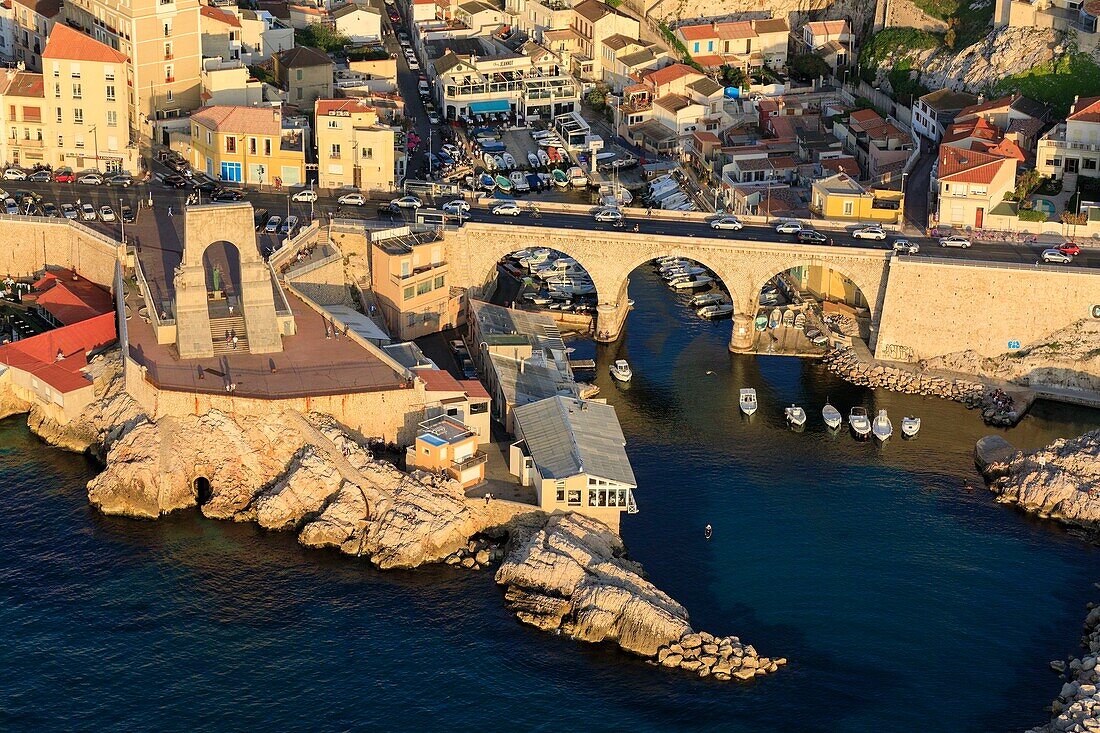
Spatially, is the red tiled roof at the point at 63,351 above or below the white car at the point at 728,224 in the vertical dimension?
below

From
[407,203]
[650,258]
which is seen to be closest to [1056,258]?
[650,258]

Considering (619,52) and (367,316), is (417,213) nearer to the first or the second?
(367,316)

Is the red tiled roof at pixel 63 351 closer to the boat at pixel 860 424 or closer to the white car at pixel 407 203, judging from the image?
the white car at pixel 407 203

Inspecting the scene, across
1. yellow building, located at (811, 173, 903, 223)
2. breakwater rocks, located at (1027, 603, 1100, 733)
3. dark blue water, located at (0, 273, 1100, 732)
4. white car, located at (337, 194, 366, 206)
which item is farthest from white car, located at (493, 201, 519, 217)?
breakwater rocks, located at (1027, 603, 1100, 733)

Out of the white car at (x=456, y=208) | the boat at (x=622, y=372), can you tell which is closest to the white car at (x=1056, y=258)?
the boat at (x=622, y=372)

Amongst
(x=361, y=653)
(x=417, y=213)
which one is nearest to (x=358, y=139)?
(x=417, y=213)

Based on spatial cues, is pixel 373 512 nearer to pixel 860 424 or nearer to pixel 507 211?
pixel 860 424

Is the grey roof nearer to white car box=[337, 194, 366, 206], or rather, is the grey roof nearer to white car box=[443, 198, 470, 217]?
white car box=[443, 198, 470, 217]

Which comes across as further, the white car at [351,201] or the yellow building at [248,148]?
the yellow building at [248,148]
